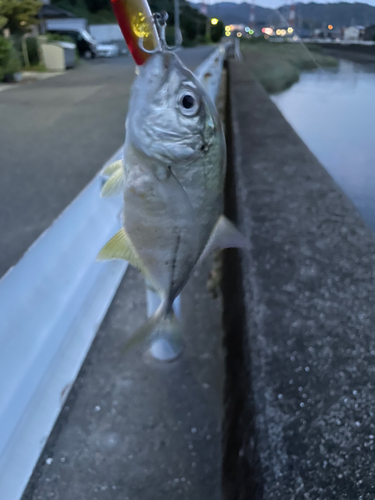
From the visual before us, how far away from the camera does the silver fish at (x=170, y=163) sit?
3.24 ft

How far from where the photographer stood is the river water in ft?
17.1

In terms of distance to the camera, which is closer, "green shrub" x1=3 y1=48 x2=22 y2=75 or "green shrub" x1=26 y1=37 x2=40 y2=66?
"green shrub" x1=3 y1=48 x2=22 y2=75

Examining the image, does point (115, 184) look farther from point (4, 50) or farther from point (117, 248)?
point (4, 50)

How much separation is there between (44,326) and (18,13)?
18472 millimetres

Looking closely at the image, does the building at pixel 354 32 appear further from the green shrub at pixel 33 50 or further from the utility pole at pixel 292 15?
the green shrub at pixel 33 50

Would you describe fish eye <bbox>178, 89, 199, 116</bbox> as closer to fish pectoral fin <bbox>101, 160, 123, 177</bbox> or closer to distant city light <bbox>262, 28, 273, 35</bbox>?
fish pectoral fin <bbox>101, 160, 123, 177</bbox>

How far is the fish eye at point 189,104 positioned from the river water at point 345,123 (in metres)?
3.75

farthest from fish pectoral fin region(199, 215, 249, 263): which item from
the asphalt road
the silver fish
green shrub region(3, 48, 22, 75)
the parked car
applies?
the parked car

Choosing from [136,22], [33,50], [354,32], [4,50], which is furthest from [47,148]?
[33,50]

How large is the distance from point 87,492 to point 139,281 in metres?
1.66

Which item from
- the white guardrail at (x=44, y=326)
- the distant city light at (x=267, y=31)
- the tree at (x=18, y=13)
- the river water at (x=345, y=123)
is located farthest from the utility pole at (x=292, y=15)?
the tree at (x=18, y=13)

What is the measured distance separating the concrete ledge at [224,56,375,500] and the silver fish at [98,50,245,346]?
0.78m

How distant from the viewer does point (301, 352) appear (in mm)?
1753

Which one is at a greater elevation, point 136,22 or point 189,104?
point 136,22
